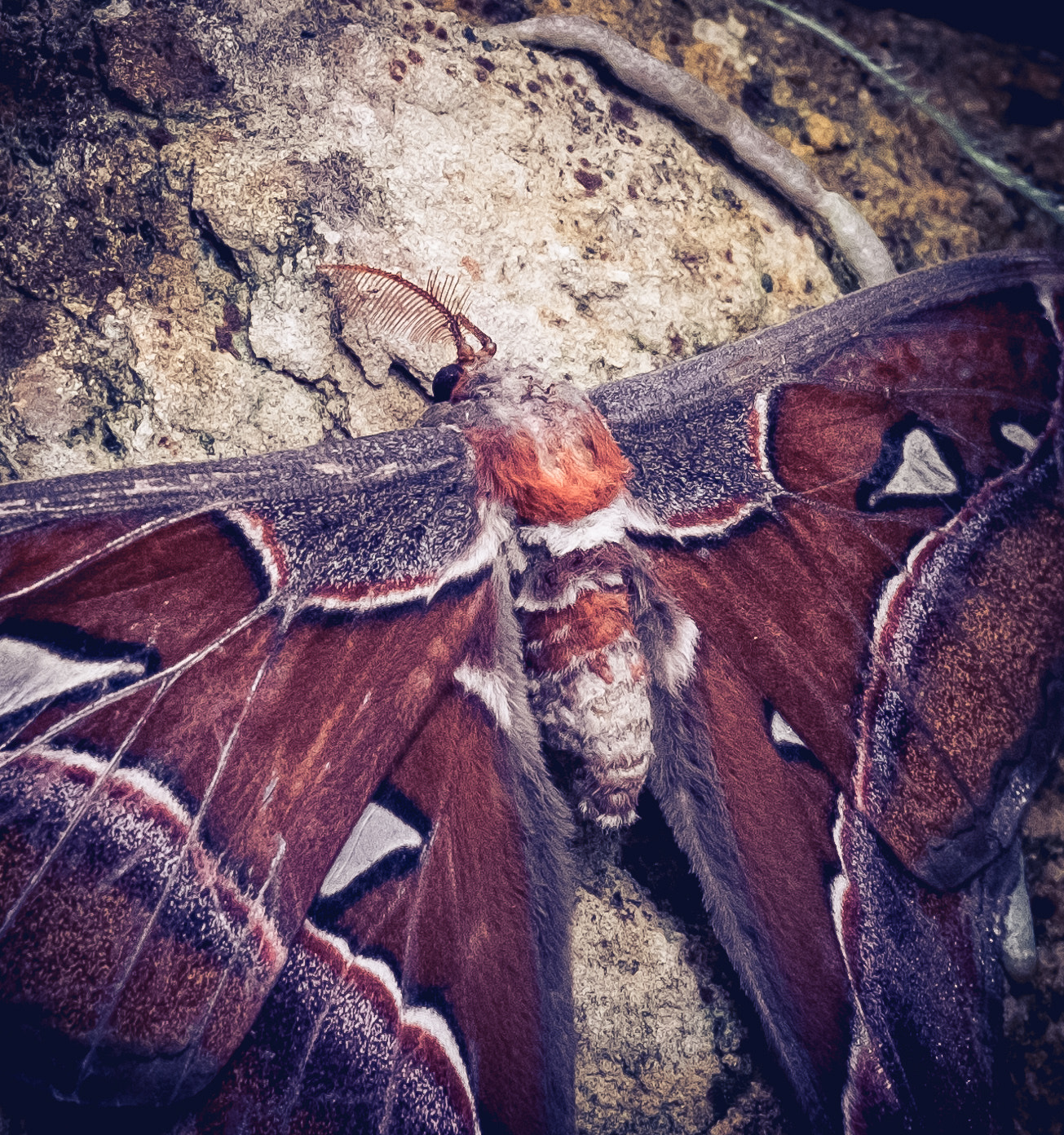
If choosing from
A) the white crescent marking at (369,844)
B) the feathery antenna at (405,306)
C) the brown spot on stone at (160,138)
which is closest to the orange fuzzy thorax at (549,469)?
the feathery antenna at (405,306)

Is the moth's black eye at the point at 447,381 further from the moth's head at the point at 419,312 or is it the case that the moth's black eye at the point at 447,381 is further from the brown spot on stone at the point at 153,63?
the brown spot on stone at the point at 153,63

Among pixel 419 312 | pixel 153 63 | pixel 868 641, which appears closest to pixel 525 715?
pixel 868 641


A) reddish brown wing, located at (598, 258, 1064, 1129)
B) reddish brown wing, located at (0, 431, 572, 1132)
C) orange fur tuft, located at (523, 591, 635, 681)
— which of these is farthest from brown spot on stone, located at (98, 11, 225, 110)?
orange fur tuft, located at (523, 591, 635, 681)

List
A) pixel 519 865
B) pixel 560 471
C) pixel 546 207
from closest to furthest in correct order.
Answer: pixel 519 865 < pixel 560 471 < pixel 546 207

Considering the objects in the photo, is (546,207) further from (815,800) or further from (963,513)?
(815,800)

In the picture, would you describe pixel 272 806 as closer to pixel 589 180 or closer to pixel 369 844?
pixel 369 844

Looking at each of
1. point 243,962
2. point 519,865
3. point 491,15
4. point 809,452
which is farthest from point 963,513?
point 491,15
